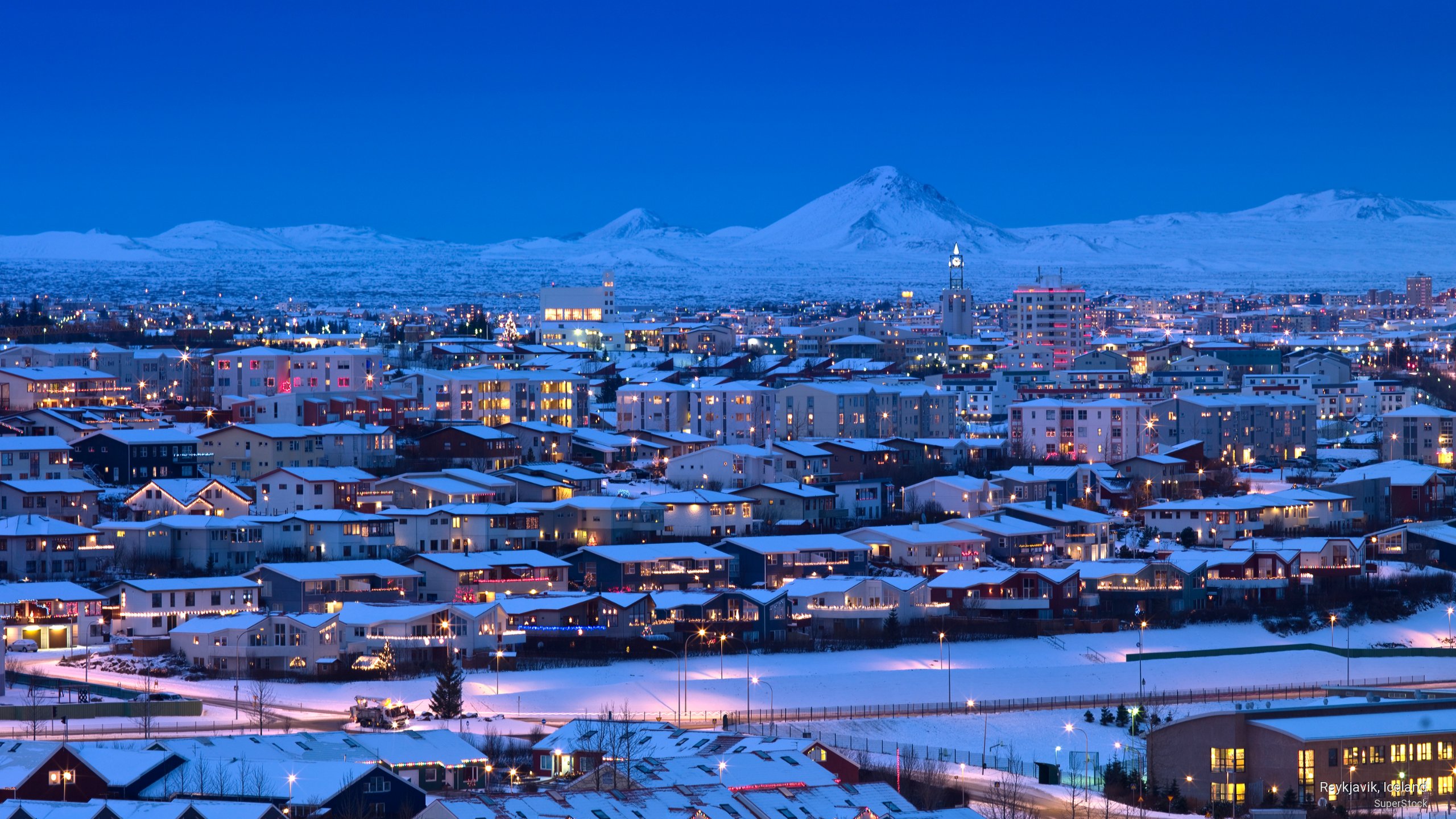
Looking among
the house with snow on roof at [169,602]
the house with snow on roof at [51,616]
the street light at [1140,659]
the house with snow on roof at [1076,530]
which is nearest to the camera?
the street light at [1140,659]

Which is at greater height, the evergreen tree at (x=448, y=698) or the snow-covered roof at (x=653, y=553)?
the snow-covered roof at (x=653, y=553)

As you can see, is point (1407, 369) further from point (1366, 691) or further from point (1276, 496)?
point (1366, 691)

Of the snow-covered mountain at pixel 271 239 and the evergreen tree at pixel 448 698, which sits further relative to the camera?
the snow-covered mountain at pixel 271 239

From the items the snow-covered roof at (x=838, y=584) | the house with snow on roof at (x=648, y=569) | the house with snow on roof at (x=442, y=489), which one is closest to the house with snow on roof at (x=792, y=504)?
the house with snow on roof at (x=442, y=489)

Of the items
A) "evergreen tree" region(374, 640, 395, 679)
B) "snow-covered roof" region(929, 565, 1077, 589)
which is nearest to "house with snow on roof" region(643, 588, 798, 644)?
"snow-covered roof" region(929, 565, 1077, 589)

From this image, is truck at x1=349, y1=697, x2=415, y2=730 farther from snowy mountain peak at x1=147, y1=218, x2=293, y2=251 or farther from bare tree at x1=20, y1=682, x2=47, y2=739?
snowy mountain peak at x1=147, y1=218, x2=293, y2=251

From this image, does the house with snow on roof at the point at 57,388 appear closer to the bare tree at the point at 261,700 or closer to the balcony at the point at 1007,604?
the bare tree at the point at 261,700
